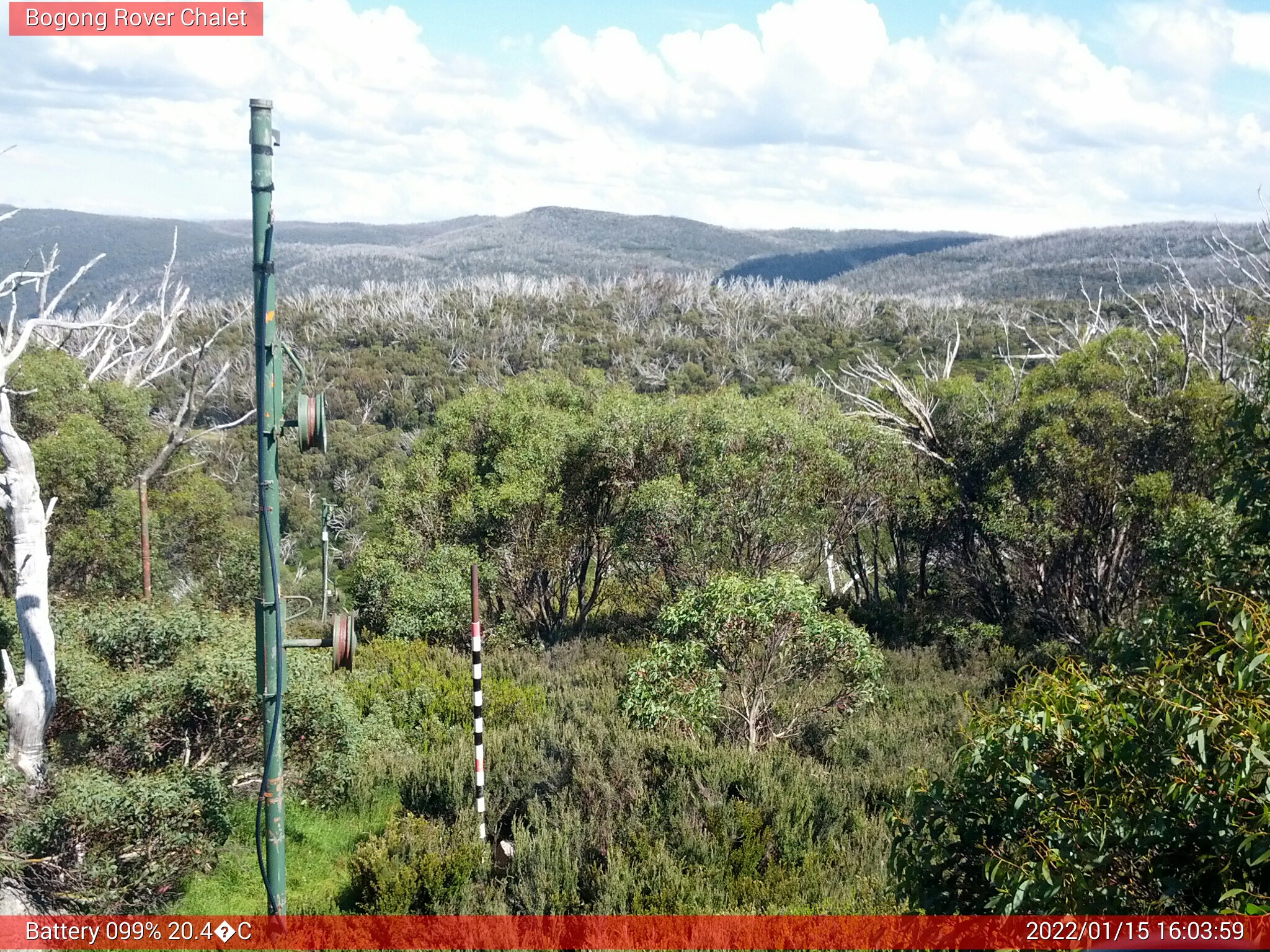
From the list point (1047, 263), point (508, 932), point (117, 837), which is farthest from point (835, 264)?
point (508, 932)

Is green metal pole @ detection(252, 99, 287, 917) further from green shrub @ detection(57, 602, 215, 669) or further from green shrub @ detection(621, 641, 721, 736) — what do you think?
green shrub @ detection(621, 641, 721, 736)

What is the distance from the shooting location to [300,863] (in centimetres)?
997

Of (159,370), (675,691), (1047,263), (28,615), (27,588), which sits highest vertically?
(1047,263)

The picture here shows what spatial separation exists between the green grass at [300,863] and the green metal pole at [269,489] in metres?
3.10

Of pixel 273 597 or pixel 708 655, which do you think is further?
pixel 708 655

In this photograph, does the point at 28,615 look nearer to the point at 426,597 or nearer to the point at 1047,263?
the point at 426,597

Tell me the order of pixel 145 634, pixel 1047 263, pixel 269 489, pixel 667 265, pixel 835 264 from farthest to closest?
pixel 667 265 < pixel 835 264 < pixel 1047 263 < pixel 145 634 < pixel 269 489

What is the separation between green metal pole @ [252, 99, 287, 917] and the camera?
552 centimetres

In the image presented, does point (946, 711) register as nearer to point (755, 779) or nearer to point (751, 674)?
point (751, 674)

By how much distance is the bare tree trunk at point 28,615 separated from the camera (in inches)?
383

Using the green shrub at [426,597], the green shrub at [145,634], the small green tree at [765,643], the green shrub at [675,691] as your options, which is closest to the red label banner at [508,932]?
the green shrub at [145,634]

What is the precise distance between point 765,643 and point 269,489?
24.0 feet

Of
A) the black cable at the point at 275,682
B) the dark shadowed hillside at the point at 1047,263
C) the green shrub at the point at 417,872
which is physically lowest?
the green shrub at the point at 417,872

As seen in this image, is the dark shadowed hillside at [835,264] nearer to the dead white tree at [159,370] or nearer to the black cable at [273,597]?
the dead white tree at [159,370]
